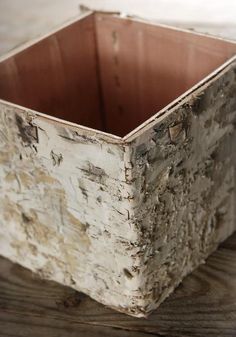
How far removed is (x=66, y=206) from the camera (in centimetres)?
79

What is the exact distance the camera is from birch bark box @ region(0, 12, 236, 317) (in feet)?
2.38

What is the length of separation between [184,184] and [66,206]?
14 cm

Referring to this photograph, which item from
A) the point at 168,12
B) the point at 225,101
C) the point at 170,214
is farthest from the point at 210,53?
the point at 168,12

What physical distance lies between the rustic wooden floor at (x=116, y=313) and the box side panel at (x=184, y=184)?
0.02 m

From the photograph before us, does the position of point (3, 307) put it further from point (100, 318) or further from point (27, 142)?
point (27, 142)

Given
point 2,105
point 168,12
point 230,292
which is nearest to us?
point 2,105

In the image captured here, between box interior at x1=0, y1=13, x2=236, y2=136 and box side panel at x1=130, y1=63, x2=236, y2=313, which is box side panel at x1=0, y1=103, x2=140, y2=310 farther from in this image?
box interior at x1=0, y1=13, x2=236, y2=136

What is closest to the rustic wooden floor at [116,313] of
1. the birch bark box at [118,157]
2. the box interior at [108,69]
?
the birch bark box at [118,157]

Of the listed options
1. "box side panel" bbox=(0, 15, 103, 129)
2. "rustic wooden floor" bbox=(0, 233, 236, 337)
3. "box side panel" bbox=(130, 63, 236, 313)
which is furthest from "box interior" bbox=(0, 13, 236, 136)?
"rustic wooden floor" bbox=(0, 233, 236, 337)

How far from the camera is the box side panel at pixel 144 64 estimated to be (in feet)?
2.97

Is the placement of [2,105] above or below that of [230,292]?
above

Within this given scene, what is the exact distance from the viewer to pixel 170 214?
0.80 metres

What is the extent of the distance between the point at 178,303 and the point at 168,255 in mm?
74

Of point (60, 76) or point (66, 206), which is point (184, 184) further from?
point (60, 76)
